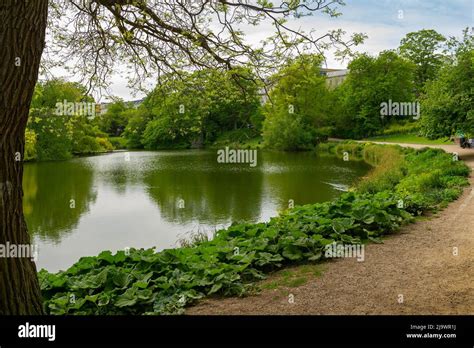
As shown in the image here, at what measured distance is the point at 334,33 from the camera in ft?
21.1

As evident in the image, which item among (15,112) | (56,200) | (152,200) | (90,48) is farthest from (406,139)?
(15,112)

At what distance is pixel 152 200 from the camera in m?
18.7

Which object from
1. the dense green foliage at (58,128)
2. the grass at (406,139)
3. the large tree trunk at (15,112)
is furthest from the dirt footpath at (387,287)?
the grass at (406,139)

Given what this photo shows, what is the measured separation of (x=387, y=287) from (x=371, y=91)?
43.2m

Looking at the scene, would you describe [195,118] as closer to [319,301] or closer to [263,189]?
[319,301]

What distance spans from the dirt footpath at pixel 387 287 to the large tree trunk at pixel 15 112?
1.72m

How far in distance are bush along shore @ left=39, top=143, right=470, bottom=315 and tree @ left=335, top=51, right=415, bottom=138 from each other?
37.7 m

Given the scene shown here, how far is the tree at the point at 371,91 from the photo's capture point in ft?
146

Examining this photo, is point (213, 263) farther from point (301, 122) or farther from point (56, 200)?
point (301, 122)

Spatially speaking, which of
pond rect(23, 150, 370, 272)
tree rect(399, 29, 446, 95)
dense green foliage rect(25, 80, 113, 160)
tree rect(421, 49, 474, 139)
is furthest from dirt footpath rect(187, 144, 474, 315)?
tree rect(399, 29, 446, 95)
